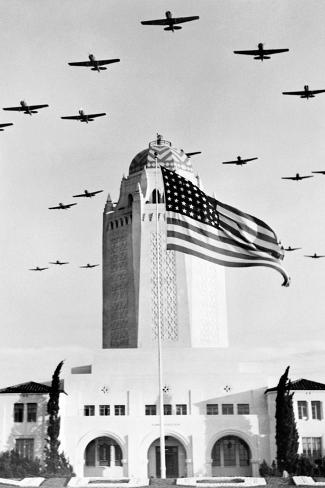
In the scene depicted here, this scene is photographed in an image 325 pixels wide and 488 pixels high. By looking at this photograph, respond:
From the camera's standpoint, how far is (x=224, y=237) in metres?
50.4

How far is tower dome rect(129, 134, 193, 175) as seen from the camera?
9625 centimetres

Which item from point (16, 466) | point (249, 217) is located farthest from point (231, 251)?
point (16, 466)

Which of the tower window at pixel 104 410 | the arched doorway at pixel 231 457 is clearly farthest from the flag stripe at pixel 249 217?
the tower window at pixel 104 410

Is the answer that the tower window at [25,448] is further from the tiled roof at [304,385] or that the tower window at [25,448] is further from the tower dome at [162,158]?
the tower dome at [162,158]

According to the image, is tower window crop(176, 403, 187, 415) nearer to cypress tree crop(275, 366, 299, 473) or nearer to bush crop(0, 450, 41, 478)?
cypress tree crop(275, 366, 299, 473)

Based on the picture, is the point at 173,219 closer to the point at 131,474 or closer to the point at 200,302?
the point at 131,474

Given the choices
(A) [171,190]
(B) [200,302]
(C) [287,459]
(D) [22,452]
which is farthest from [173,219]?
(B) [200,302]

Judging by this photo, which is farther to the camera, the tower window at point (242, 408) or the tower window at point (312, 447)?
the tower window at point (242, 408)

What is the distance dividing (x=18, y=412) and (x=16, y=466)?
9681mm

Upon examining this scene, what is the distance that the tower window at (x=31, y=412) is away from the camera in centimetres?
7125

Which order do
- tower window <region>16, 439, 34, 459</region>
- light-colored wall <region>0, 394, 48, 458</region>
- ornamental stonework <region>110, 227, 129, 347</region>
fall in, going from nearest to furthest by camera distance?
tower window <region>16, 439, 34, 459</region>, light-colored wall <region>0, 394, 48, 458</region>, ornamental stonework <region>110, 227, 129, 347</region>

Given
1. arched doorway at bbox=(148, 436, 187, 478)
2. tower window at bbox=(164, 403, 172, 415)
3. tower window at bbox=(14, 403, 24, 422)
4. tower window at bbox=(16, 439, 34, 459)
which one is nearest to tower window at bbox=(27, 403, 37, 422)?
tower window at bbox=(14, 403, 24, 422)

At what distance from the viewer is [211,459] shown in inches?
2803

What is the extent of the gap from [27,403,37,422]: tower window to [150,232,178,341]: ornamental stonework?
59.8 ft
